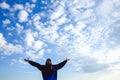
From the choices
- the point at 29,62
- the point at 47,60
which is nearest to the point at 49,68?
the point at 47,60

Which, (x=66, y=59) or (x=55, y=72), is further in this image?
(x=66, y=59)

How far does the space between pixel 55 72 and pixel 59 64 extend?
88 cm

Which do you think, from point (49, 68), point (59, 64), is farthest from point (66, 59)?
point (49, 68)

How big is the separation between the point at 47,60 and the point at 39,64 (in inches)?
29.1

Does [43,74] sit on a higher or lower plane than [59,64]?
lower

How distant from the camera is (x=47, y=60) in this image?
42.4 feet

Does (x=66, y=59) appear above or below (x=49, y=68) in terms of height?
above

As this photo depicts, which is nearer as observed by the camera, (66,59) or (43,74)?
(43,74)

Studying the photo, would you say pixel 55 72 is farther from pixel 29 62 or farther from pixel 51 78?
pixel 29 62

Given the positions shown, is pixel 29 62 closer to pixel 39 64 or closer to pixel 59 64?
pixel 39 64

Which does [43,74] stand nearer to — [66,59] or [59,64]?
[59,64]

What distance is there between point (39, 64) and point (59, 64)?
4.76 feet

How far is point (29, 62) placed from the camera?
13.7 metres

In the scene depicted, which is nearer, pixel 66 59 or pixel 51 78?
pixel 51 78
